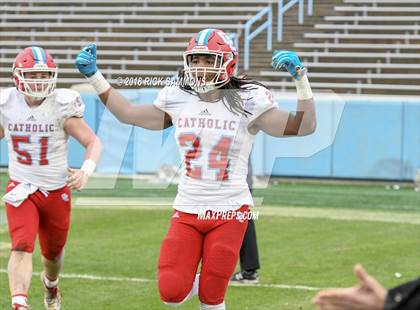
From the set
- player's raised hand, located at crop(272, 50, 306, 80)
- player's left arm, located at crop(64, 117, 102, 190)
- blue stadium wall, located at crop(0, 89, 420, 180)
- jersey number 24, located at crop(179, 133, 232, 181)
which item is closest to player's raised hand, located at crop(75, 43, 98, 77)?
jersey number 24, located at crop(179, 133, 232, 181)

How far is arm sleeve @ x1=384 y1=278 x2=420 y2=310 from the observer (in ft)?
8.35

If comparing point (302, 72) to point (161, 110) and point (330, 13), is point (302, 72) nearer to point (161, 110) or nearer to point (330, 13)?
point (161, 110)

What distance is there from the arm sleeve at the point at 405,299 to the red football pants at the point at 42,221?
12.1 ft

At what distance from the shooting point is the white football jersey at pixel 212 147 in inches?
196

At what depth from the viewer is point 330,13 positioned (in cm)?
1898

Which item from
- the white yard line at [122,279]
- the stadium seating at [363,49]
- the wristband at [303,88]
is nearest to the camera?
the wristband at [303,88]

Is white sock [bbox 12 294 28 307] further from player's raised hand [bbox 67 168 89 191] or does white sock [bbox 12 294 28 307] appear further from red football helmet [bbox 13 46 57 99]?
red football helmet [bbox 13 46 57 99]

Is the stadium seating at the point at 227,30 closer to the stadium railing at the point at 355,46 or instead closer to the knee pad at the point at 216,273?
the stadium railing at the point at 355,46

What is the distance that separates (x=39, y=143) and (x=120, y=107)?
51.6 inches

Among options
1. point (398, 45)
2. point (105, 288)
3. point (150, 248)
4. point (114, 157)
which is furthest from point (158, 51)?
point (105, 288)

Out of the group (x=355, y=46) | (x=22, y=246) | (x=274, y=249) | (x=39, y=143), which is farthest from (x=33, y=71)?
(x=355, y=46)

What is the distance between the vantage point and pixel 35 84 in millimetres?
6059

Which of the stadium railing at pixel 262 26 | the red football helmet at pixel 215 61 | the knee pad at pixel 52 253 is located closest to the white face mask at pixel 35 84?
the knee pad at pixel 52 253

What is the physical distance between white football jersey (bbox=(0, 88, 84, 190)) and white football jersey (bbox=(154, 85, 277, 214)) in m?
1.37
